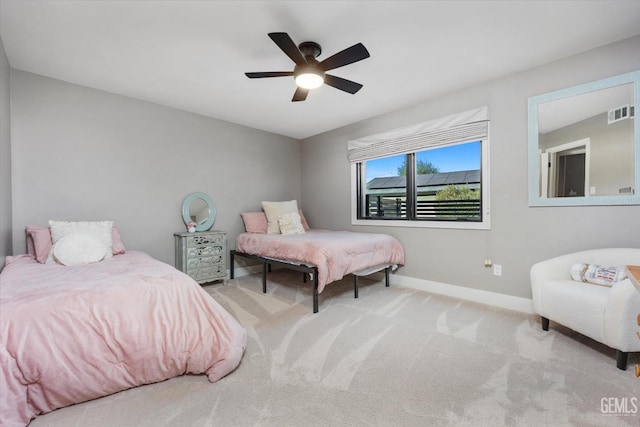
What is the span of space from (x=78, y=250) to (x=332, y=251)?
2.25 m

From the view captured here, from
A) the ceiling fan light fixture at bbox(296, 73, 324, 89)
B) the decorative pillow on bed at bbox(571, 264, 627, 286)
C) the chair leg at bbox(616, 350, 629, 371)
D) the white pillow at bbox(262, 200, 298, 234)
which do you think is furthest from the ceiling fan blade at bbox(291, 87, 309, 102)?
the chair leg at bbox(616, 350, 629, 371)

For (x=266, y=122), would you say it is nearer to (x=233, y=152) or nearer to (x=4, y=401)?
(x=233, y=152)

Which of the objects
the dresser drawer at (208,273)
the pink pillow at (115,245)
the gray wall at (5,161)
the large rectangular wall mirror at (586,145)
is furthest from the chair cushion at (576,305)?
the gray wall at (5,161)

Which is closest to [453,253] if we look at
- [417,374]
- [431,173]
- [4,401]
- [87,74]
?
[431,173]

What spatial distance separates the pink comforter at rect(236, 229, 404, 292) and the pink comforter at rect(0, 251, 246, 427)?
1.11 m

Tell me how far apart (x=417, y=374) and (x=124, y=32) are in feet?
10.5

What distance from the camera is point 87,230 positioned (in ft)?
8.58

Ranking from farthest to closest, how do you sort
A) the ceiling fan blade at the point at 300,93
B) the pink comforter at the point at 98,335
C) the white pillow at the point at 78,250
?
the ceiling fan blade at the point at 300,93 → the white pillow at the point at 78,250 → the pink comforter at the point at 98,335

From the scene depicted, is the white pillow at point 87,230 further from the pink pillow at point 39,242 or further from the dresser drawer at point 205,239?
the dresser drawer at point 205,239

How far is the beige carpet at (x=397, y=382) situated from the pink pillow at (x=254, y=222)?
1.81 m

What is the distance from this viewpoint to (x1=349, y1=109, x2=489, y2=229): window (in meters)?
3.07

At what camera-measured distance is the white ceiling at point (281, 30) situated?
1837mm

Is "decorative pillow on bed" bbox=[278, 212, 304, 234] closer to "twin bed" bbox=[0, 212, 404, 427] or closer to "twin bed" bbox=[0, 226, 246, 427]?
"twin bed" bbox=[0, 212, 404, 427]

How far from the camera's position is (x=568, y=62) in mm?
2447
